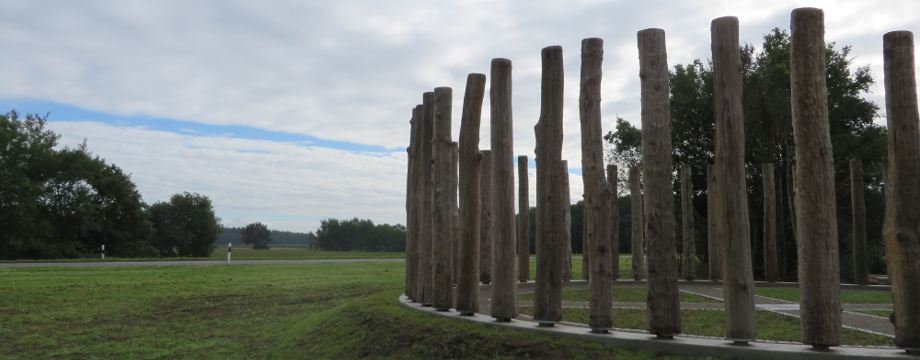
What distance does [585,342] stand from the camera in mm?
6422

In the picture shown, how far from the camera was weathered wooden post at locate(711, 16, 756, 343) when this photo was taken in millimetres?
6008

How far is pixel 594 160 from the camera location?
7195 mm

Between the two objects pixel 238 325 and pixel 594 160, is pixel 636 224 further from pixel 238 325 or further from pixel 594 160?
pixel 594 160

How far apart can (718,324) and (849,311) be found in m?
3.32

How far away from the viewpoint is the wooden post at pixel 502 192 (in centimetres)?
791

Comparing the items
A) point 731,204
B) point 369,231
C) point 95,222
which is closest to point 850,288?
point 731,204

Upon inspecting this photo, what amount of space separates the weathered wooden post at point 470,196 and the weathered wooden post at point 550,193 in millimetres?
1247

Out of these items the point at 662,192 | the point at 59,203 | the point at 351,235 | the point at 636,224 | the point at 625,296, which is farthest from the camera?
the point at 351,235

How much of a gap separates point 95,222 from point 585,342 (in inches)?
2150

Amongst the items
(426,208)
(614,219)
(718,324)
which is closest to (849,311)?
(718,324)

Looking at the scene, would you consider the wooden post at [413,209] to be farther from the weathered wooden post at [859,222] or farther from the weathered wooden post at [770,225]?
the weathered wooden post at [859,222]

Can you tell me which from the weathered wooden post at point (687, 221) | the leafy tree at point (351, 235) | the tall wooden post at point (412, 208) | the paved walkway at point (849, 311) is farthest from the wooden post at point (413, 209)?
the leafy tree at point (351, 235)

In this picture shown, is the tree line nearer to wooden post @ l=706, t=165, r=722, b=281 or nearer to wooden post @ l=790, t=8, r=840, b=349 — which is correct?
wooden post @ l=706, t=165, r=722, b=281

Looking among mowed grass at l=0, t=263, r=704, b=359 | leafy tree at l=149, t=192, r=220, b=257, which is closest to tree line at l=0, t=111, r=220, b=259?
leafy tree at l=149, t=192, r=220, b=257
